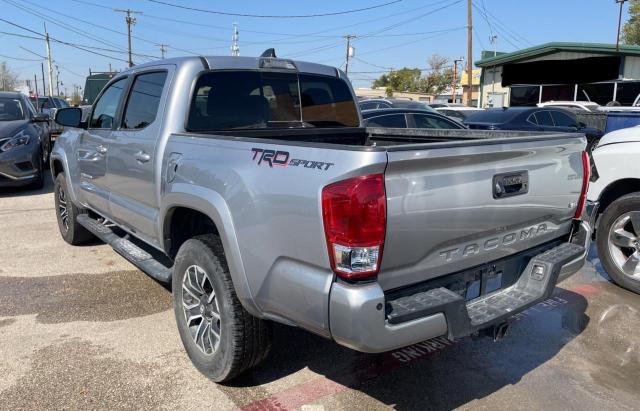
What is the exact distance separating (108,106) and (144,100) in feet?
3.13

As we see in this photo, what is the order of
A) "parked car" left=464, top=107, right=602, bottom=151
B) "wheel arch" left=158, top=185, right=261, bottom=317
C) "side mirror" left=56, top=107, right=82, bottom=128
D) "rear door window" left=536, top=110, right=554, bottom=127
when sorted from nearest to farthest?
"wheel arch" left=158, top=185, right=261, bottom=317 < "side mirror" left=56, top=107, right=82, bottom=128 < "parked car" left=464, top=107, right=602, bottom=151 < "rear door window" left=536, top=110, right=554, bottom=127

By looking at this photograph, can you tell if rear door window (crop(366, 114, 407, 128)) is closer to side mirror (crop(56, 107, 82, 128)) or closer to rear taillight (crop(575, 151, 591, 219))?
side mirror (crop(56, 107, 82, 128))

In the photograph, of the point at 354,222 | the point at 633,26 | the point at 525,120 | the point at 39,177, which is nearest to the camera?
the point at 354,222

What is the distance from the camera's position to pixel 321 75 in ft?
14.6

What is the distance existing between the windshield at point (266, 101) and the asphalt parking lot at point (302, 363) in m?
1.60

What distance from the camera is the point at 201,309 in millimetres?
3285

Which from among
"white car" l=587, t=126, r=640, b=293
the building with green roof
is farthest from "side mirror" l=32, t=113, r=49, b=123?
the building with green roof

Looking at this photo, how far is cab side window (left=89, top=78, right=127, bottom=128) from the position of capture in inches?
184

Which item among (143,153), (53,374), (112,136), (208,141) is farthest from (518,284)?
(112,136)

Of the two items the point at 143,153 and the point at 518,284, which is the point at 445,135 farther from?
the point at 143,153

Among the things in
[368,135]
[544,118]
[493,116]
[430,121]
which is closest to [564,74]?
[544,118]

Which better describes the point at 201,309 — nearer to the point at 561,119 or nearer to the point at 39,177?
the point at 39,177

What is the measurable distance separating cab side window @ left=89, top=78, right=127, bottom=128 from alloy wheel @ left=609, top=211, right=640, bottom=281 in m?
4.64

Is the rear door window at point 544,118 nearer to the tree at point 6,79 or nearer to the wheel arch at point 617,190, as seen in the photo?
the wheel arch at point 617,190
